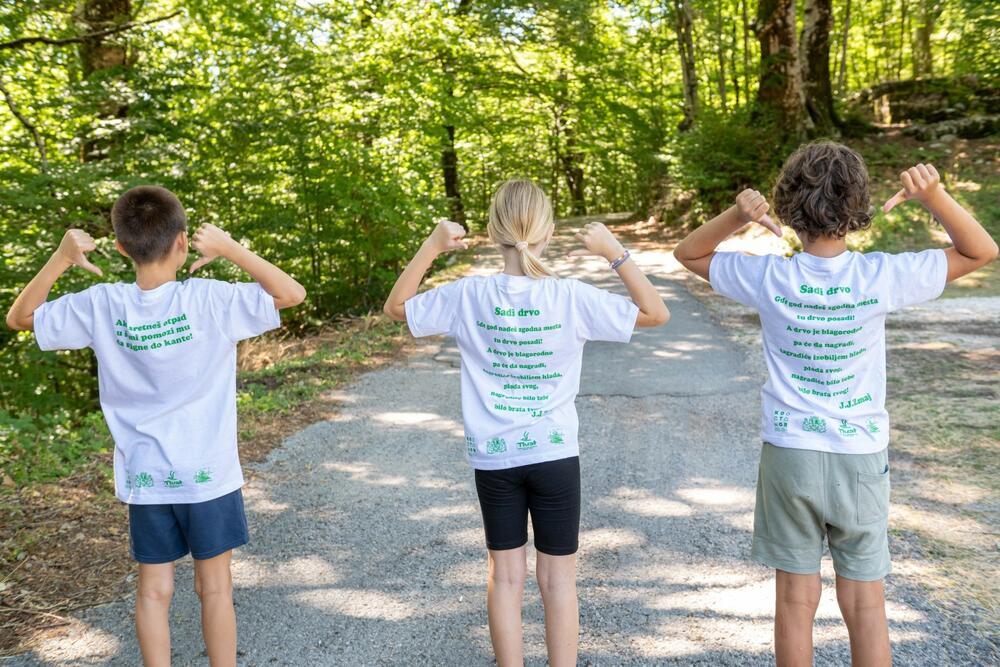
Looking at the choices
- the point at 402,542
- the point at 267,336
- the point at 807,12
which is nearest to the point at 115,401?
the point at 402,542

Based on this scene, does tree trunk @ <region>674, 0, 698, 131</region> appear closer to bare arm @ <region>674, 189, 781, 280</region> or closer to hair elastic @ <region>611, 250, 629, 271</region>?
bare arm @ <region>674, 189, 781, 280</region>

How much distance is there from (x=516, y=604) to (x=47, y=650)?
211 centimetres

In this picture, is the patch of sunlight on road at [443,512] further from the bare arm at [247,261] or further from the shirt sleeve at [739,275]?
the shirt sleeve at [739,275]

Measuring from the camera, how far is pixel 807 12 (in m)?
17.4

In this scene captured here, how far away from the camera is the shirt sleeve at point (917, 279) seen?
2.54m

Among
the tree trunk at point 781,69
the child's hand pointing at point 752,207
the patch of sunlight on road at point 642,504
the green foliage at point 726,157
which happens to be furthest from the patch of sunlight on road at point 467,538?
the tree trunk at point 781,69

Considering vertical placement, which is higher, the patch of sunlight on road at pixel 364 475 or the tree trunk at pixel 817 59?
the tree trunk at pixel 817 59

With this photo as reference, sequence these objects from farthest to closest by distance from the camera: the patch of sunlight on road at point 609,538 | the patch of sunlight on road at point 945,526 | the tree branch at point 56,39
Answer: the tree branch at point 56,39 → the patch of sunlight on road at point 609,538 → the patch of sunlight on road at point 945,526

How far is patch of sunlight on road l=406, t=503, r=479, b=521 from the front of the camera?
475cm

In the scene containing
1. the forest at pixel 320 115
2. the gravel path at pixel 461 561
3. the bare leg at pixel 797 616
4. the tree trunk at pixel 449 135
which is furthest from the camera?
the tree trunk at pixel 449 135

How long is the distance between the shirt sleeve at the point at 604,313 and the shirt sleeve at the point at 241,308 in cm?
106

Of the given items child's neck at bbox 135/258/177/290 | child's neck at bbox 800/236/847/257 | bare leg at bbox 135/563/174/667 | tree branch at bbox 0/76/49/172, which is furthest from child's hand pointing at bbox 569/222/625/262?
tree branch at bbox 0/76/49/172

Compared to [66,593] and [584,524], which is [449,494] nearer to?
[584,524]

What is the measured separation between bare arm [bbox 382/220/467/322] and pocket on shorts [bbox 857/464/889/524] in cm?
155
